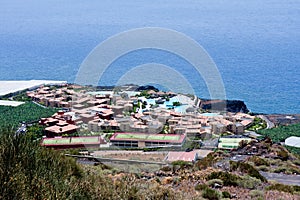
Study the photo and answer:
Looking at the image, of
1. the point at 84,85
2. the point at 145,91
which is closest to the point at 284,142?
the point at 145,91

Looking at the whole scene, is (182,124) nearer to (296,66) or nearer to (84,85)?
(84,85)

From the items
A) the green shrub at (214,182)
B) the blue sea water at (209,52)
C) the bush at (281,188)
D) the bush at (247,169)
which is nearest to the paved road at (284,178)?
the bush at (247,169)

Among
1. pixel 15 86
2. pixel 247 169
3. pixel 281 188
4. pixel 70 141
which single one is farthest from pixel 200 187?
pixel 15 86

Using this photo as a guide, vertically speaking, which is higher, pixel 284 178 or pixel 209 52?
pixel 209 52

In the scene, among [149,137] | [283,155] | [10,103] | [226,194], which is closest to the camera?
[226,194]

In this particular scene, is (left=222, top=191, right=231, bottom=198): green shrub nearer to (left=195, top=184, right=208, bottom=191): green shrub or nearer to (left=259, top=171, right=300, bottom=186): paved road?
(left=195, top=184, right=208, bottom=191): green shrub

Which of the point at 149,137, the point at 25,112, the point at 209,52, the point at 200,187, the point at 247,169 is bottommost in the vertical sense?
the point at 149,137

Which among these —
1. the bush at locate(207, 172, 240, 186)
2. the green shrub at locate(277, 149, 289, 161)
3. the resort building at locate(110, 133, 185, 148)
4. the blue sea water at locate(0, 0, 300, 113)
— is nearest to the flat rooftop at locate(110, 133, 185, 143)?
the resort building at locate(110, 133, 185, 148)

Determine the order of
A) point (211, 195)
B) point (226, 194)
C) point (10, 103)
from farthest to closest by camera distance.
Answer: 1. point (10, 103)
2. point (226, 194)
3. point (211, 195)

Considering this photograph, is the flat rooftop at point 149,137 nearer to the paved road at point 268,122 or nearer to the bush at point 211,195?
the paved road at point 268,122

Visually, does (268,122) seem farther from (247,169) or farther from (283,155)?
(247,169)

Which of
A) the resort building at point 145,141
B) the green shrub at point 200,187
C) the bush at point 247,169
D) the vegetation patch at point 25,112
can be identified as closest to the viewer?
the green shrub at point 200,187
